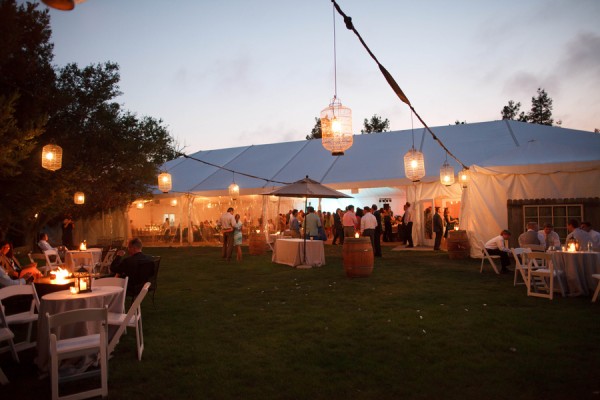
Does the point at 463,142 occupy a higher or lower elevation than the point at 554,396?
higher

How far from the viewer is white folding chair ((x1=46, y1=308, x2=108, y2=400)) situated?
313 centimetres

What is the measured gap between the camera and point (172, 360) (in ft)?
13.1

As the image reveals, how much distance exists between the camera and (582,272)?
6598 millimetres

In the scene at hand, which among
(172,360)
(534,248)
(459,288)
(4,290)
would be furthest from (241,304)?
(534,248)

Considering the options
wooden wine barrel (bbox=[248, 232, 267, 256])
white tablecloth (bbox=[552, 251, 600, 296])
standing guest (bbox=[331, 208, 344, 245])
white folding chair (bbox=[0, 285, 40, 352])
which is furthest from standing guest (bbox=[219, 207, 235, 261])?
white tablecloth (bbox=[552, 251, 600, 296])

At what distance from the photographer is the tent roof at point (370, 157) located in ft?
48.2

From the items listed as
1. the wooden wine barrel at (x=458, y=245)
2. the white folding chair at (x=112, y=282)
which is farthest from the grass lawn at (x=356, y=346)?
the wooden wine barrel at (x=458, y=245)

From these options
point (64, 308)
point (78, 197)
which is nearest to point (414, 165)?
point (64, 308)

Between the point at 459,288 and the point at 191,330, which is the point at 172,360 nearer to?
the point at 191,330

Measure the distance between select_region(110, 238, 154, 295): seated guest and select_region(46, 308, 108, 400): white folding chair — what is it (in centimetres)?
217

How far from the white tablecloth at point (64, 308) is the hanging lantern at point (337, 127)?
11.9ft

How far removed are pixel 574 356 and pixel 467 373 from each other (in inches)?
42.7

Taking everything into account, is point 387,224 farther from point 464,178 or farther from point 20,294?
point 20,294

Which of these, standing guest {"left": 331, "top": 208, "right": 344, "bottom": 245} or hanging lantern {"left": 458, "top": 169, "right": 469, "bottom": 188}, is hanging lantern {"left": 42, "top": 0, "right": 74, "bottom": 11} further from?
standing guest {"left": 331, "top": 208, "right": 344, "bottom": 245}
